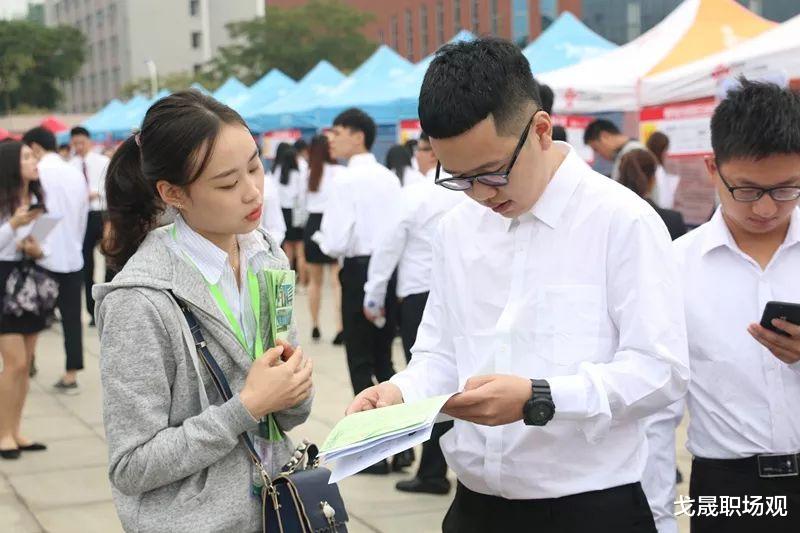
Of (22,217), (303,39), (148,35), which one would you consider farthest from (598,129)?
(148,35)

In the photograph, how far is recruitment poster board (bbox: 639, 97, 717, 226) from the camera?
8430 millimetres

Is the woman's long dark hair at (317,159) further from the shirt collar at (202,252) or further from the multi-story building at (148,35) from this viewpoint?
the multi-story building at (148,35)

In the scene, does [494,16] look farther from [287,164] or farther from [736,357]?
[736,357]

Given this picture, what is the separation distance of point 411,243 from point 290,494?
3.80 m

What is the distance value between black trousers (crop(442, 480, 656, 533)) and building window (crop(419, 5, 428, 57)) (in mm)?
66431

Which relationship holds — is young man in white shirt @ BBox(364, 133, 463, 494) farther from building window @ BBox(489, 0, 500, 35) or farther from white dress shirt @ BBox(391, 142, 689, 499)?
building window @ BBox(489, 0, 500, 35)

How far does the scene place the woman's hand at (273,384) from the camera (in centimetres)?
231

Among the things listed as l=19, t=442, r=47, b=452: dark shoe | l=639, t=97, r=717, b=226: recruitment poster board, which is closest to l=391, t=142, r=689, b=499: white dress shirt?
l=19, t=442, r=47, b=452: dark shoe

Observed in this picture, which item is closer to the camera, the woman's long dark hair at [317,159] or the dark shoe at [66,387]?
the dark shoe at [66,387]

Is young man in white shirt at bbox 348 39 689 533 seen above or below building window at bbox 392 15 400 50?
above

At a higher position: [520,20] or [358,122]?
[358,122]

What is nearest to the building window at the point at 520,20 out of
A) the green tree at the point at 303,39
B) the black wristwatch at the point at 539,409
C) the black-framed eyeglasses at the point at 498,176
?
the green tree at the point at 303,39

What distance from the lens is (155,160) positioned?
2.42m

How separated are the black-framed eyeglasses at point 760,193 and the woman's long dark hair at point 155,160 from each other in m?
1.30
